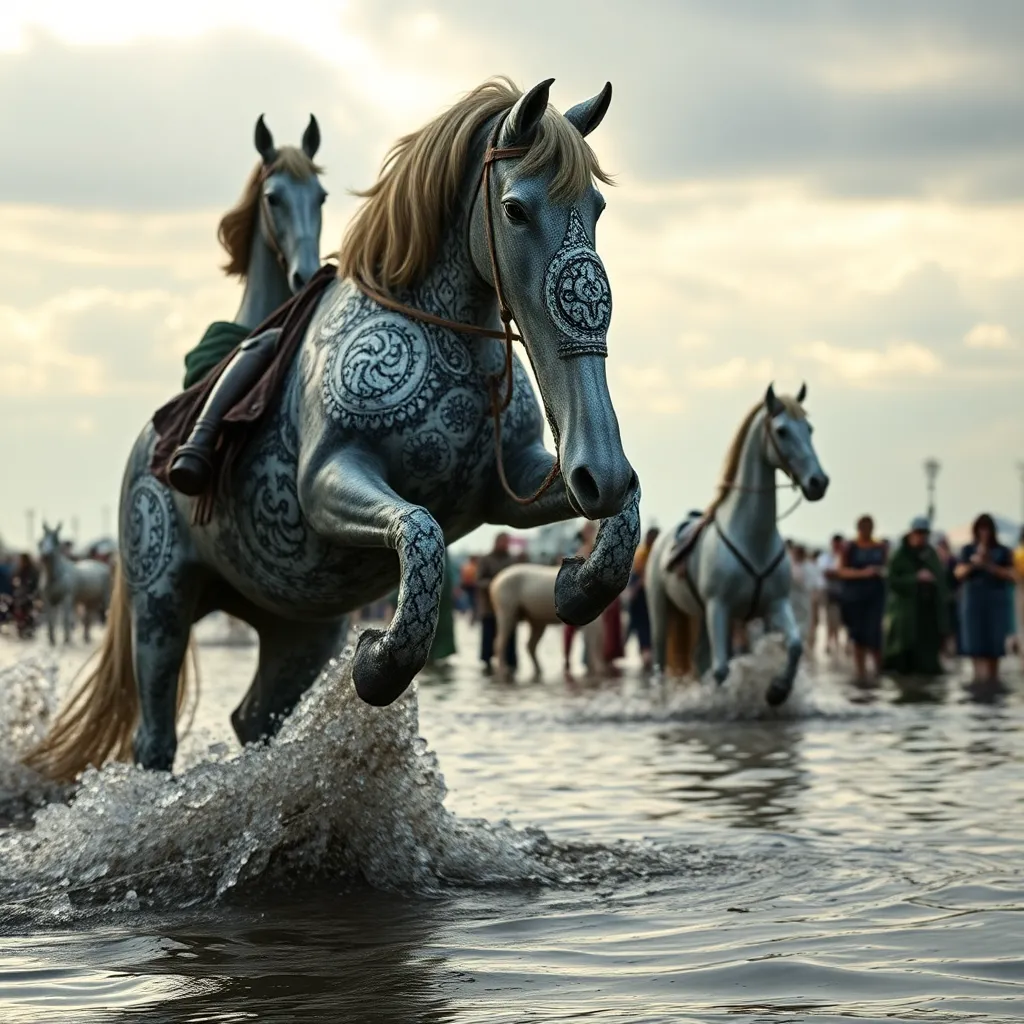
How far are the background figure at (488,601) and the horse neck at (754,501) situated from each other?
9.66m

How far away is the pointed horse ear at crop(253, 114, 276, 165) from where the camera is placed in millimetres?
8094

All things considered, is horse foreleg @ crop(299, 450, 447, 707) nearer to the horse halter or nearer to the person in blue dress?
the horse halter

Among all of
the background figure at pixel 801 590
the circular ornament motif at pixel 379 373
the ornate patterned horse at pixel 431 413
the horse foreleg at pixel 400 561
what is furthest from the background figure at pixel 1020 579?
the horse foreleg at pixel 400 561

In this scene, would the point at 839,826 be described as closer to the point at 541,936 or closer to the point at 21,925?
the point at 541,936

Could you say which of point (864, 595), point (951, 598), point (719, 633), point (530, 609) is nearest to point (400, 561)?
point (719, 633)

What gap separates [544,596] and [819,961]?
801 inches

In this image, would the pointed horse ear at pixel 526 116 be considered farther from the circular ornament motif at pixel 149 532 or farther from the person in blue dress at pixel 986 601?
the person in blue dress at pixel 986 601

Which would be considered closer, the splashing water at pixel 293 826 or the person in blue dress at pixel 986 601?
the splashing water at pixel 293 826

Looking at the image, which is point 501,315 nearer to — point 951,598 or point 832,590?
point 951,598

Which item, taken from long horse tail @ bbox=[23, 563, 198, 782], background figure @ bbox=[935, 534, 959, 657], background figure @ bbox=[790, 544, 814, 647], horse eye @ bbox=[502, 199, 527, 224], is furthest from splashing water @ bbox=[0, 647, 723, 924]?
background figure @ bbox=[935, 534, 959, 657]

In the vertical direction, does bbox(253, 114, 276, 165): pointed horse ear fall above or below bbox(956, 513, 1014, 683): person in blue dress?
above

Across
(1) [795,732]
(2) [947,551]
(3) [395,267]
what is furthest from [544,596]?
(3) [395,267]

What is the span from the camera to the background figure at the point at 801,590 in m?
27.1

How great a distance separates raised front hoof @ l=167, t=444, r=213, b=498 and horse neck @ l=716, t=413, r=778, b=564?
29.9 ft
